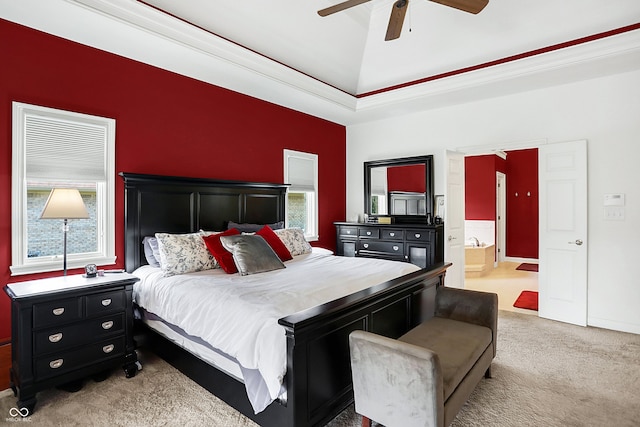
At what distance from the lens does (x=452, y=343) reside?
7.82 feet

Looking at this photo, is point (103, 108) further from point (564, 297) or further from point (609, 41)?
point (564, 297)

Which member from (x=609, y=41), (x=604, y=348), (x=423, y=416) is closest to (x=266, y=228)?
(x=423, y=416)

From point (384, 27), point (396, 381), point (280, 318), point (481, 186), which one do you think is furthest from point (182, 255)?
point (481, 186)

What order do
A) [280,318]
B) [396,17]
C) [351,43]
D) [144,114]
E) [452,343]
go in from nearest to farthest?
[280,318] → [452,343] → [396,17] → [144,114] → [351,43]

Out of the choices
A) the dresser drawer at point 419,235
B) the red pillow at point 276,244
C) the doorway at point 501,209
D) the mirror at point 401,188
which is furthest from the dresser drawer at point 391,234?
the doorway at point 501,209

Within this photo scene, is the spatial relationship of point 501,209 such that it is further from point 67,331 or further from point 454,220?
point 67,331

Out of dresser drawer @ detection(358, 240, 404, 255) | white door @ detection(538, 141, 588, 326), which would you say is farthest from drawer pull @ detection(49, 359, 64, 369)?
white door @ detection(538, 141, 588, 326)

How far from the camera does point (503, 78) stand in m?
4.11

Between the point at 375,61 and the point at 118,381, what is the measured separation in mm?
4588

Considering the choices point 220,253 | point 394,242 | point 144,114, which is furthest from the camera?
point 394,242

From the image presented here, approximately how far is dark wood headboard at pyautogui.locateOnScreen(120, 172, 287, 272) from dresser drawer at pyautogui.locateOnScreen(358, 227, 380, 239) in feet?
4.97

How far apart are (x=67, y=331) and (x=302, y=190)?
3.57 metres

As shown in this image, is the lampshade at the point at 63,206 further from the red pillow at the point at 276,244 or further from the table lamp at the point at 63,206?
the red pillow at the point at 276,244

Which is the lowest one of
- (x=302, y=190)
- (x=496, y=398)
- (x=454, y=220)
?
(x=496, y=398)
